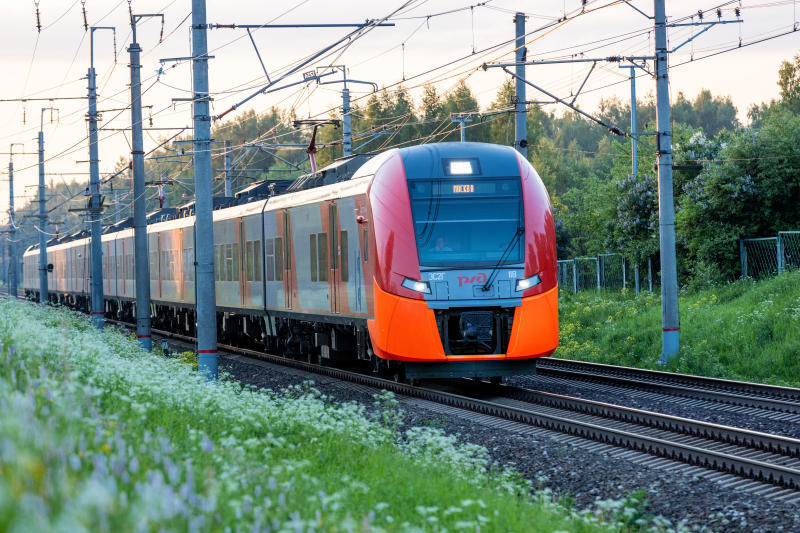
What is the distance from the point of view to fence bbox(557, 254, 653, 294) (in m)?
33.0

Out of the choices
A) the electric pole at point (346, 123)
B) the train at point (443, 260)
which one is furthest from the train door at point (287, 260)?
the electric pole at point (346, 123)

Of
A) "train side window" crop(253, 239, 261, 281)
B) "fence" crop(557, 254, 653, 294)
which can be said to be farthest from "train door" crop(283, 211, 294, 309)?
"fence" crop(557, 254, 653, 294)

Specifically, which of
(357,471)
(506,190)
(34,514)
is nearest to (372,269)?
(506,190)

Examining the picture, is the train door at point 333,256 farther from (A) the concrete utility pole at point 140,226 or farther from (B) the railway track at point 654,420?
(A) the concrete utility pole at point 140,226

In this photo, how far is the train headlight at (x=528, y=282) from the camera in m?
14.6

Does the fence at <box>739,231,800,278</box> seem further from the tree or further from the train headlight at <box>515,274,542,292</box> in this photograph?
the tree

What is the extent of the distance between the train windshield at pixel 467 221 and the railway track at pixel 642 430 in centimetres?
200

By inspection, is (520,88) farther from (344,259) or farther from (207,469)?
(207,469)

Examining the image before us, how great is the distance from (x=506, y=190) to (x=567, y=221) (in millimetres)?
26146

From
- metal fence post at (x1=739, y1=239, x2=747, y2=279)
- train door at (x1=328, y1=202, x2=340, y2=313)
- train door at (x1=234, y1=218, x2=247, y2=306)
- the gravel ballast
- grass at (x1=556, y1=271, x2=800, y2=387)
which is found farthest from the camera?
metal fence post at (x1=739, y1=239, x2=747, y2=279)

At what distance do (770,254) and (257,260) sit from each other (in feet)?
42.0

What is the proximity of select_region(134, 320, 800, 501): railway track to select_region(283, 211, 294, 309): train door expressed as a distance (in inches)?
140

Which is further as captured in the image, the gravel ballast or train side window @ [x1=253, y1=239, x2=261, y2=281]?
train side window @ [x1=253, y1=239, x2=261, y2=281]

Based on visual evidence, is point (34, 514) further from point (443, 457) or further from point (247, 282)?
point (247, 282)
